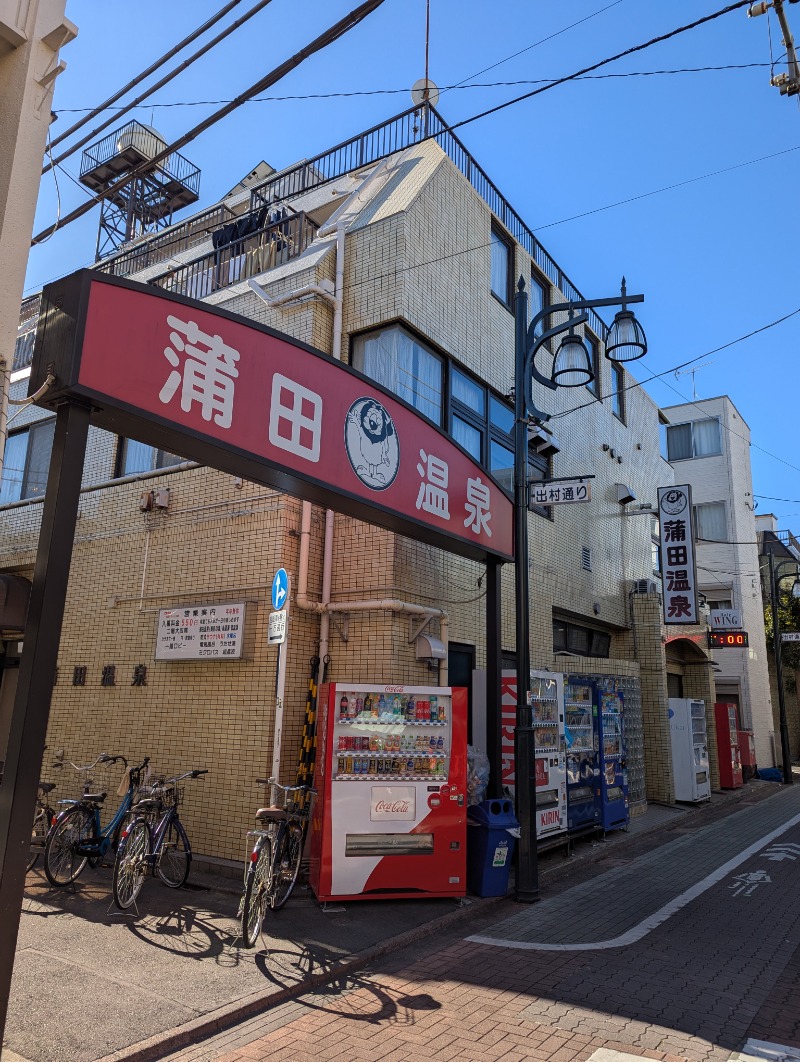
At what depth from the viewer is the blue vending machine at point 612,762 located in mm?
12258

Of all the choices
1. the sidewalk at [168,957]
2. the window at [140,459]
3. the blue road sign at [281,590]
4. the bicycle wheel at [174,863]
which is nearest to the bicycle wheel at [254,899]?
the sidewalk at [168,957]

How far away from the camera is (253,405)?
19.4ft

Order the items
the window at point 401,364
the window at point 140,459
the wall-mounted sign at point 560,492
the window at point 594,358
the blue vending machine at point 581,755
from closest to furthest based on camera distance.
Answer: the wall-mounted sign at point 560,492 < the window at point 401,364 < the blue vending machine at point 581,755 < the window at point 140,459 < the window at point 594,358

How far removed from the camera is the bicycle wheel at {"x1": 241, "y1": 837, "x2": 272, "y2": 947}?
6344 mm

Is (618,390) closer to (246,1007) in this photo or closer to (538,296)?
(538,296)

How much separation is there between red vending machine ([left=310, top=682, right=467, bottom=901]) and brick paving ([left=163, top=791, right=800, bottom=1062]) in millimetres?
978

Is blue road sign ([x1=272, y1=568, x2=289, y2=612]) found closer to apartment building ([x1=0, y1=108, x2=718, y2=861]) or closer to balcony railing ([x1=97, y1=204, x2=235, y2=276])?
apartment building ([x1=0, y1=108, x2=718, y2=861])

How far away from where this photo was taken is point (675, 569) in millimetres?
17516

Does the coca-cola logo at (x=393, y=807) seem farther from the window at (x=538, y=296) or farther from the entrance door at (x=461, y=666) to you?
the window at (x=538, y=296)

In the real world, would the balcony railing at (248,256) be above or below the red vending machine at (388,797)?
above

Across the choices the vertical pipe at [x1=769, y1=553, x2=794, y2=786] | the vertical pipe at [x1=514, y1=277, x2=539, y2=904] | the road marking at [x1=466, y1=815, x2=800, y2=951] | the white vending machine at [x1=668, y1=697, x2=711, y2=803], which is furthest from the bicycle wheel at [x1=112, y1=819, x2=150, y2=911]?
the vertical pipe at [x1=769, y1=553, x2=794, y2=786]

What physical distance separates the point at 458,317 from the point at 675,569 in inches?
349

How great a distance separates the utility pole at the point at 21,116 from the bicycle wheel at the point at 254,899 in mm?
4011

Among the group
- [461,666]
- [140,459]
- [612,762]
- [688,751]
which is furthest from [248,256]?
[688,751]
